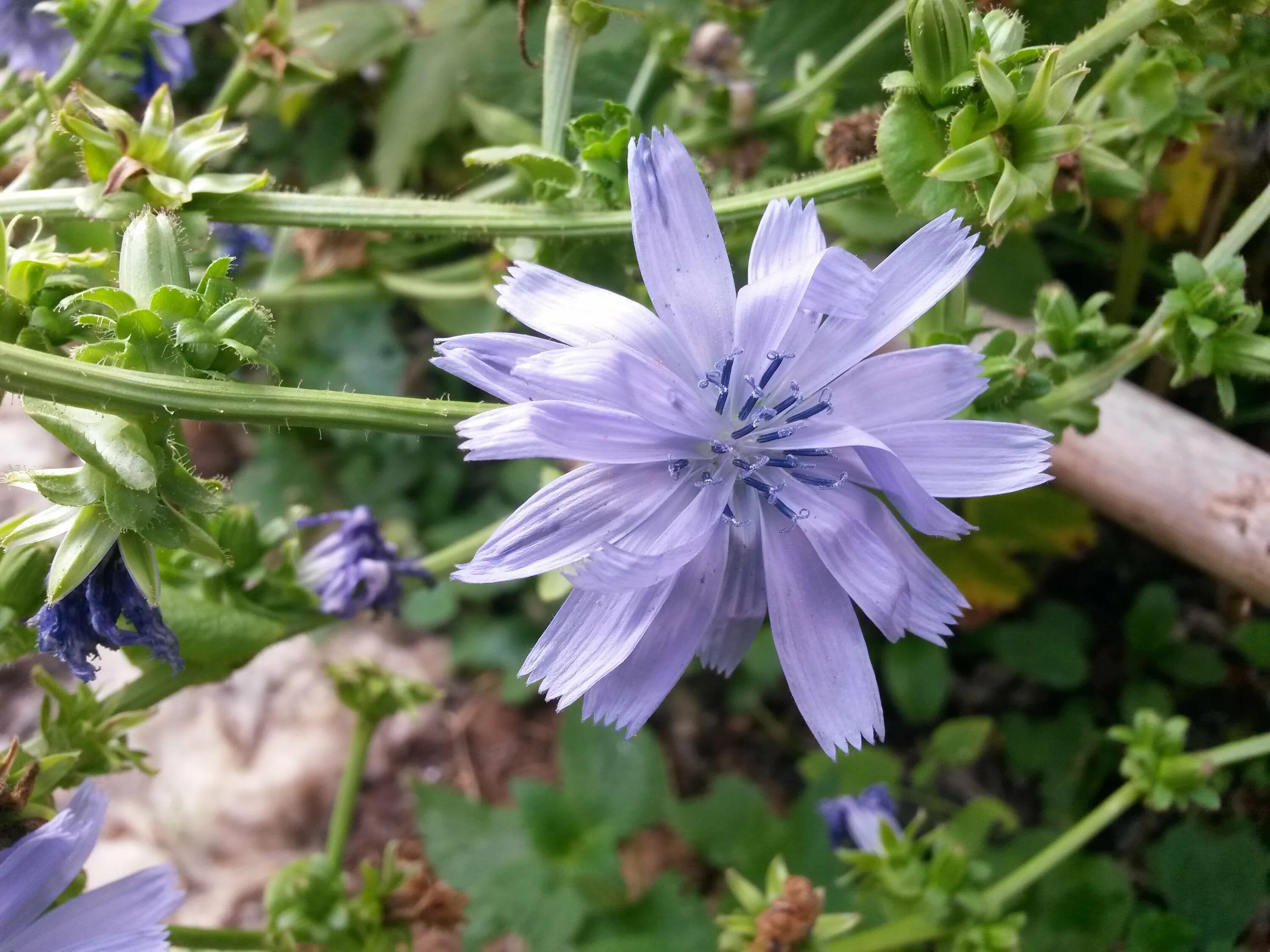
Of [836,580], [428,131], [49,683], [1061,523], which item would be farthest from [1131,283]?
[49,683]

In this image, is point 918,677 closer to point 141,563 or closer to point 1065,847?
point 1065,847

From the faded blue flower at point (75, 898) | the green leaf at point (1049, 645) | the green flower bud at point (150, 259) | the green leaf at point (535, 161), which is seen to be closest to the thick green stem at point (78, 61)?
the green flower bud at point (150, 259)

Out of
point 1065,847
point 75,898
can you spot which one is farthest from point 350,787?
point 1065,847

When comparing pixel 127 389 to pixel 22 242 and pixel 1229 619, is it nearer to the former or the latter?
pixel 22 242

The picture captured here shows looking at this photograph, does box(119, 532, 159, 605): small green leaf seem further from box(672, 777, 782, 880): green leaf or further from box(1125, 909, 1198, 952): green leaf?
box(1125, 909, 1198, 952): green leaf

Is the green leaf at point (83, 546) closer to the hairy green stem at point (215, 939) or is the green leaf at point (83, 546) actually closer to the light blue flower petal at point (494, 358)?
the light blue flower petal at point (494, 358)

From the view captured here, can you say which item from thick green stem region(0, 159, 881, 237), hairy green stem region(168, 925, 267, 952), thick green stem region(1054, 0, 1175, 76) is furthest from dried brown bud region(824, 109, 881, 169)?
hairy green stem region(168, 925, 267, 952)
